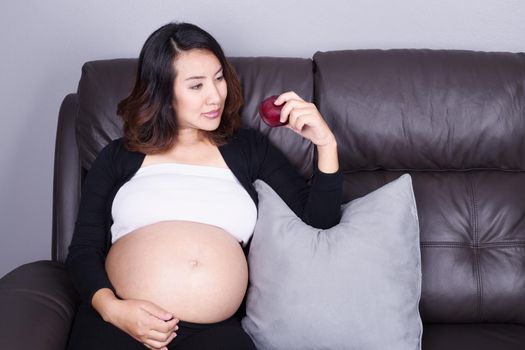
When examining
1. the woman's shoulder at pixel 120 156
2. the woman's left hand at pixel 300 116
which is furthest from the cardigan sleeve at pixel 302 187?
the woman's shoulder at pixel 120 156

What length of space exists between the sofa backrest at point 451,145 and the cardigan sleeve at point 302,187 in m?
0.17

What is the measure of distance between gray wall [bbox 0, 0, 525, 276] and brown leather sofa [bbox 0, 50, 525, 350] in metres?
0.24

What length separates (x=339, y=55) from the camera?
6.05 ft

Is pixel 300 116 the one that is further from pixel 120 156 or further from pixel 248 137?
pixel 120 156

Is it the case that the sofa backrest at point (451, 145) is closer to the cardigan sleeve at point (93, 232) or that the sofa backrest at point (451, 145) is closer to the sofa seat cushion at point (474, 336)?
the sofa seat cushion at point (474, 336)

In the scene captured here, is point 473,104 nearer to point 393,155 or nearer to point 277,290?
point 393,155

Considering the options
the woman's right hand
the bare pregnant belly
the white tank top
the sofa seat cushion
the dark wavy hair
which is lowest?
the sofa seat cushion

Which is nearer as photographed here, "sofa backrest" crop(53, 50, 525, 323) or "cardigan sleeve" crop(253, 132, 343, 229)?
"cardigan sleeve" crop(253, 132, 343, 229)

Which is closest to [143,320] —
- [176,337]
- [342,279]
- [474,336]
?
[176,337]

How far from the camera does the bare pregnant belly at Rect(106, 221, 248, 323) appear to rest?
4.94ft

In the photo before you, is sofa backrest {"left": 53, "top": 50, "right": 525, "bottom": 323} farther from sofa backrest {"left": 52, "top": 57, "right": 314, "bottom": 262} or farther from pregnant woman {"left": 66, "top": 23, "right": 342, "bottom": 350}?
pregnant woman {"left": 66, "top": 23, "right": 342, "bottom": 350}

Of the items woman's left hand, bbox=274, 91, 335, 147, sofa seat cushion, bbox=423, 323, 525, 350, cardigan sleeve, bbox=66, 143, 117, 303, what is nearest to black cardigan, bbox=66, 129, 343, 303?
cardigan sleeve, bbox=66, 143, 117, 303

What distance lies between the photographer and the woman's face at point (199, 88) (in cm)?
163

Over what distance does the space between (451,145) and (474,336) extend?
20.3 inches
